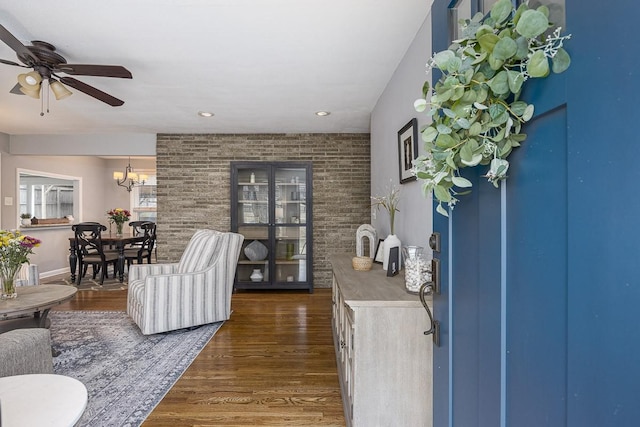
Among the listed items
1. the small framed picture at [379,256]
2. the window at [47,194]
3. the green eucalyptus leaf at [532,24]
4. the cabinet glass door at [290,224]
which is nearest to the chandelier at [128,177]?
the window at [47,194]

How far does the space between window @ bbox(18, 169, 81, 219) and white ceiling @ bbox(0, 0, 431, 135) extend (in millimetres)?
2253

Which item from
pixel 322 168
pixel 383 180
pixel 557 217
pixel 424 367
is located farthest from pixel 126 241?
pixel 557 217

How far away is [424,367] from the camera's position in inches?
59.3

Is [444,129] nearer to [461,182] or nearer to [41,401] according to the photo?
[461,182]

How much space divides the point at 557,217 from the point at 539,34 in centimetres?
29

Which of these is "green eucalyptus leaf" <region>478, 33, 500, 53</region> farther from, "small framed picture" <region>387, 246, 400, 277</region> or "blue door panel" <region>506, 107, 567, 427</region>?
"small framed picture" <region>387, 246, 400, 277</region>

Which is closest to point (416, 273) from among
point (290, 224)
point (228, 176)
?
point (290, 224)

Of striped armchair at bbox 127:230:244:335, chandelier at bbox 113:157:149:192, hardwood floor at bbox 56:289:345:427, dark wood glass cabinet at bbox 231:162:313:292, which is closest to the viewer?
hardwood floor at bbox 56:289:345:427

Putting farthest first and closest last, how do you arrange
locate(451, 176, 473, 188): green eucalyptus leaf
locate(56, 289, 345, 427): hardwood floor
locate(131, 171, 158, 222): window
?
1. locate(131, 171, 158, 222): window
2. locate(56, 289, 345, 427): hardwood floor
3. locate(451, 176, 473, 188): green eucalyptus leaf

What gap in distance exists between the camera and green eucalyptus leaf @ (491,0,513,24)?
577mm

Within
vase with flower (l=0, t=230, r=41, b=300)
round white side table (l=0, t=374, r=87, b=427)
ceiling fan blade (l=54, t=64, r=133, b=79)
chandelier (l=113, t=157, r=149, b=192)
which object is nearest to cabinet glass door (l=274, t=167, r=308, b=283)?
ceiling fan blade (l=54, t=64, r=133, b=79)

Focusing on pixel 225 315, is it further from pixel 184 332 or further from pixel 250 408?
pixel 250 408

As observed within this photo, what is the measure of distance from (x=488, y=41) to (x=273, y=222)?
14.4 ft

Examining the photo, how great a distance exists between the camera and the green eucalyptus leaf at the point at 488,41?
581 mm
